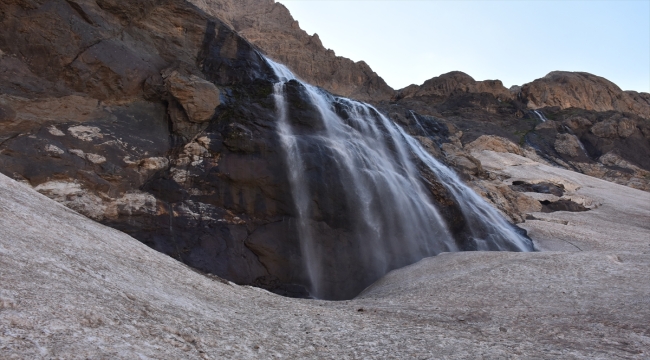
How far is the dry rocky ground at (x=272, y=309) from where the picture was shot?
17.2ft

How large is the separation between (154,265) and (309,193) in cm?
983

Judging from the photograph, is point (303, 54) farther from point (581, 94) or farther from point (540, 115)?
point (581, 94)

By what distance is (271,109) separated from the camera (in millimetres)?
22562

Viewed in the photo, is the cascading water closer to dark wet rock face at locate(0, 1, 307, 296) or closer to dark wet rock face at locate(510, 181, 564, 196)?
dark wet rock face at locate(0, 1, 307, 296)

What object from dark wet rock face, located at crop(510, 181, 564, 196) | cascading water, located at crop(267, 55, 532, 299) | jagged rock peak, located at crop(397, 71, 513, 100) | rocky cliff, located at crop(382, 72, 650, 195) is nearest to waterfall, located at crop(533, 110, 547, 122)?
rocky cliff, located at crop(382, 72, 650, 195)

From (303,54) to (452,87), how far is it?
25.2 m

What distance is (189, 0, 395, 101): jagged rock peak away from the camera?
2881 inches

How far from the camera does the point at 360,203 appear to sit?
66.8 ft

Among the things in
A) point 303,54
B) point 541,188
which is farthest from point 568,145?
point 303,54

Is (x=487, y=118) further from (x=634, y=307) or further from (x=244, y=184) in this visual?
(x=634, y=307)

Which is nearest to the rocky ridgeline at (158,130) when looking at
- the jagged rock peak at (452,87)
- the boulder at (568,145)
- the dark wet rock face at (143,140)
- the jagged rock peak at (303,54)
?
the dark wet rock face at (143,140)

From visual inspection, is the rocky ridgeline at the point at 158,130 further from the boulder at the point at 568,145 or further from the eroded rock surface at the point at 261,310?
the boulder at the point at 568,145

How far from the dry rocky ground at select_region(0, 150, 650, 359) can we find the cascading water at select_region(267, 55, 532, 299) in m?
3.91

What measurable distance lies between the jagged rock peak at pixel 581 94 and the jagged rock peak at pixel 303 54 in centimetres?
2867
